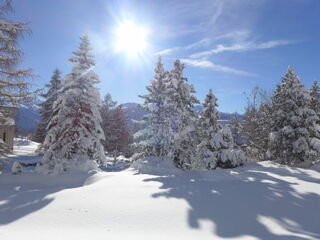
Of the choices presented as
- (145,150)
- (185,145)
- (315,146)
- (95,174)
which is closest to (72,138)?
(95,174)

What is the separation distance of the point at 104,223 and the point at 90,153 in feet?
33.3

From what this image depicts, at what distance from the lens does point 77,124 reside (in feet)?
47.9

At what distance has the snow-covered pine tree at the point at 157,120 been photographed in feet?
57.7

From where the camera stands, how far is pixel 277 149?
19438mm

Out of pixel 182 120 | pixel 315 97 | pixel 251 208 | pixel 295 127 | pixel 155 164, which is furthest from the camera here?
pixel 315 97

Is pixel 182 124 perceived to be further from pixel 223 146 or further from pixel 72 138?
pixel 72 138

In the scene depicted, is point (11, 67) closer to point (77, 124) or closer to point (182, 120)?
point (77, 124)

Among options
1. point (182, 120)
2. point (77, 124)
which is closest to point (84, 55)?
point (77, 124)

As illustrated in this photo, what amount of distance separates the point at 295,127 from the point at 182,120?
8.18m

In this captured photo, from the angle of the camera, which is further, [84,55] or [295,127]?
[295,127]

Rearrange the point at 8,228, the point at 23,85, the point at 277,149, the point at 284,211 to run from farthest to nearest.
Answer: the point at 277,149, the point at 23,85, the point at 284,211, the point at 8,228

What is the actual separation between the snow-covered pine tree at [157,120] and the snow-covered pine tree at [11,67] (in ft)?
26.0

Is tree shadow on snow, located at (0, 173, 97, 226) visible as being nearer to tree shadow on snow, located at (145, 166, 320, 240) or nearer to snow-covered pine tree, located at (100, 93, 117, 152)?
tree shadow on snow, located at (145, 166, 320, 240)

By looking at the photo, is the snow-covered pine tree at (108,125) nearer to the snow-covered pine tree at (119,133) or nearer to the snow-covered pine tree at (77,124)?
the snow-covered pine tree at (119,133)
